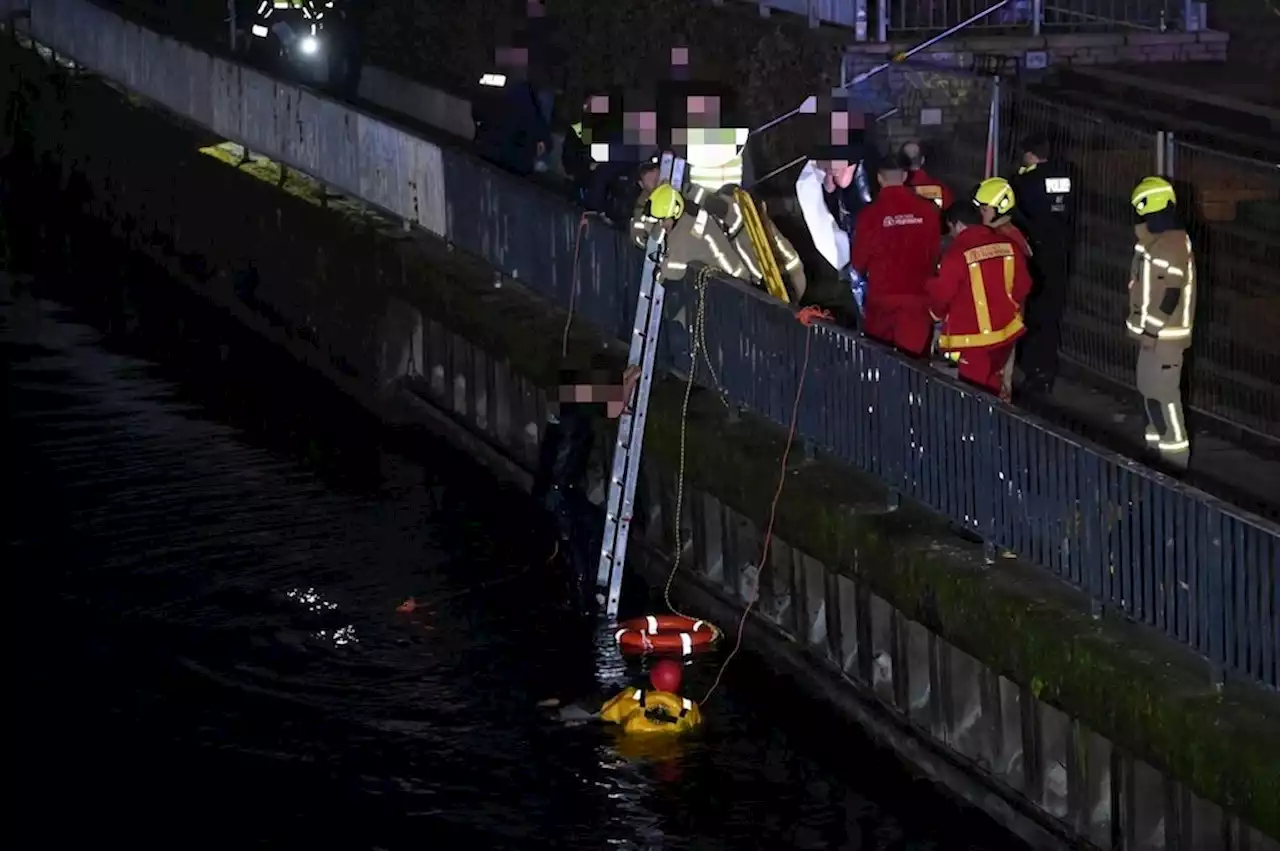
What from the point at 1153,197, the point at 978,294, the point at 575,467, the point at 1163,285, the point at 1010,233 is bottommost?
the point at 575,467

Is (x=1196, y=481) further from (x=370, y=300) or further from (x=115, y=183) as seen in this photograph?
(x=115, y=183)

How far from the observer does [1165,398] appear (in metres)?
13.9

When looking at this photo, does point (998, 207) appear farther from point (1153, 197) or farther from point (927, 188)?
point (927, 188)

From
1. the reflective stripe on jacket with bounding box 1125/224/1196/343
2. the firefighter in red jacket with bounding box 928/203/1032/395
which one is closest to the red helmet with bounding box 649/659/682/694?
the firefighter in red jacket with bounding box 928/203/1032/395

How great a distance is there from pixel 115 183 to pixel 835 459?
1731 centimetres

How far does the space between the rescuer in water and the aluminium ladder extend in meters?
1.67

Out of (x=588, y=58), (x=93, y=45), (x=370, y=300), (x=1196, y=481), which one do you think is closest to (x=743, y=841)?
(x=1196, y=481)

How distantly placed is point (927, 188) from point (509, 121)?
6.46m

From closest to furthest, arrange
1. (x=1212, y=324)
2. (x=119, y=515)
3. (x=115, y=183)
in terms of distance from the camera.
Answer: (x=1212, y=324) → (x=119, y=515) → (x=115, y=183)

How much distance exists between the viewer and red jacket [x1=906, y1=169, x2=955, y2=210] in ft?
49.6

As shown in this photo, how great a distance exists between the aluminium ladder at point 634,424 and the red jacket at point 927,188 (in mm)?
1369

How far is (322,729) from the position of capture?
45.5 ft

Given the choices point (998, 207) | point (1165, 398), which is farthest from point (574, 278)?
point (1165, 398)

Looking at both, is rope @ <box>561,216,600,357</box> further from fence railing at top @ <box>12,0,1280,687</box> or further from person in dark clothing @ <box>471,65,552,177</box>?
person in dark clothing @ <box>471,65,552,177</box>
